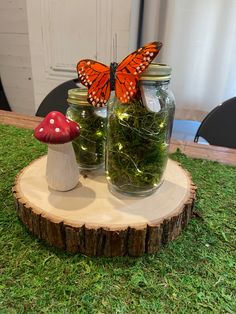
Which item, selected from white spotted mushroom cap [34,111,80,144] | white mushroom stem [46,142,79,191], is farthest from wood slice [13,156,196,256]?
white spotted mushroom cap [34,111,80,144]

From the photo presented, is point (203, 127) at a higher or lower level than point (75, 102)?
lower

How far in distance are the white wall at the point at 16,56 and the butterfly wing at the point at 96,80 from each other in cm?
188

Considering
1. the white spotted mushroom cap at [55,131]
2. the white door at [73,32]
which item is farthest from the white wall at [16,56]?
the white spotted mushroom cap at [55,131]

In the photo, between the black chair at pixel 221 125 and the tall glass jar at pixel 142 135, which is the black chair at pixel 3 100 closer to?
the black chair at pixel 221 125

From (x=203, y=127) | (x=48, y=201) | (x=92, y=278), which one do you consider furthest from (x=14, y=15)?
(x=92, y=278)

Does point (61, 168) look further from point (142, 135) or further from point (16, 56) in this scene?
point (16, 56)

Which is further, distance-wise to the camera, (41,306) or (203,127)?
(203,127)

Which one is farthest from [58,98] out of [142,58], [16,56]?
[16,56]

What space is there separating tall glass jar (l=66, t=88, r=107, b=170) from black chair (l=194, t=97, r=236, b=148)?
0.65 metres

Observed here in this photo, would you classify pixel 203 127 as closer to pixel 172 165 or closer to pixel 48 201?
pixel 172 165

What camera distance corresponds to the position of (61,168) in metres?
0.54

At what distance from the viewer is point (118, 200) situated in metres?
0.55

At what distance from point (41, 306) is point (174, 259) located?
24cm

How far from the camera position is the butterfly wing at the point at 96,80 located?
0.50 m
